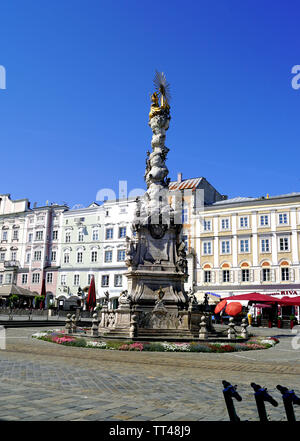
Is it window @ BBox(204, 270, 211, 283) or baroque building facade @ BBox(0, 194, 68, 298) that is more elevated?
baroque building facade @ BBox(0, 194, 68, 298)

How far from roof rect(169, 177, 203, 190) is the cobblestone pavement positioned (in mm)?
40300

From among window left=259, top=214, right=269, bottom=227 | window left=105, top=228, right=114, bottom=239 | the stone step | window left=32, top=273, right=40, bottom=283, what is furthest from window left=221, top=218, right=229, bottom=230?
window left=32, top=273, right=40, bottom=283

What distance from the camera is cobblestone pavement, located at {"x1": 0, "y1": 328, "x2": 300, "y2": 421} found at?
229 inches

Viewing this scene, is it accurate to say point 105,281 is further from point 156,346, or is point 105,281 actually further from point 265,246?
point 156,346

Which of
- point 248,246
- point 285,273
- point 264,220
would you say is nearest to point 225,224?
point 248,246

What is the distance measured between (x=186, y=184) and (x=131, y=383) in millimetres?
48332

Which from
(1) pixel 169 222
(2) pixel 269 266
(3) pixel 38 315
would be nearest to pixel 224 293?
(2) pixel 269 266

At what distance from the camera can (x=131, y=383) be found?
859 centimetres

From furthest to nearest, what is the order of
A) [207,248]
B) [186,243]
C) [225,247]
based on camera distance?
[186,243] → [207,248] → [225,247]

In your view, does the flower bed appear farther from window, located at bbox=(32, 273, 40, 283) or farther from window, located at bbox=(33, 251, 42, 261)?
window, located at bbox=(33, 251, 42, 261)

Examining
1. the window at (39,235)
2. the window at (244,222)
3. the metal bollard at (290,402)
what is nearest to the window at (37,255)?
the window at (39,235)

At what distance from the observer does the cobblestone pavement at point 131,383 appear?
229 inches

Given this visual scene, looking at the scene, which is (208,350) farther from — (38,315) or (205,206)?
(205,206)

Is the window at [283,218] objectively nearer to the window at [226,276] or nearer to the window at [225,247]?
the window at [225,247]
